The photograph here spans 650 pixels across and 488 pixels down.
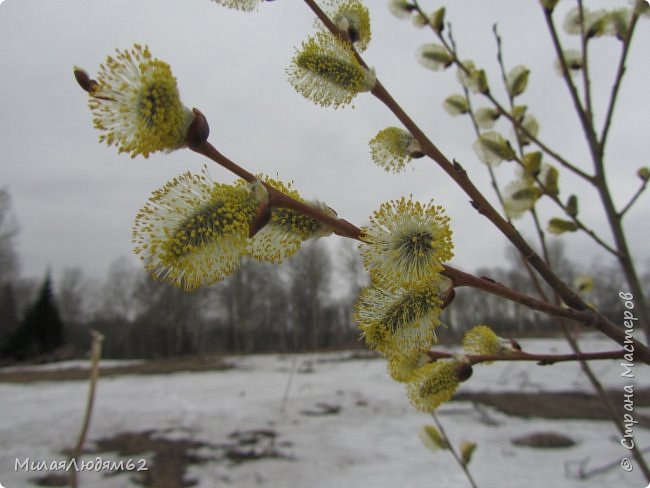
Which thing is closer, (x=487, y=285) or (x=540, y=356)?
(x=487, y=285)

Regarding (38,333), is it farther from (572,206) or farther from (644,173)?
(644,173)

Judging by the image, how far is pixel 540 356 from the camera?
66 centimetres

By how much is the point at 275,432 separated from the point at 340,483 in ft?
6.02

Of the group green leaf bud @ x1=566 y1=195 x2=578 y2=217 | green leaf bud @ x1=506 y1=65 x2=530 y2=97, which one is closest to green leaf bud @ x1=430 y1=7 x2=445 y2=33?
green leaf bud @ x1=506 y1=65 x2=530 y2=97

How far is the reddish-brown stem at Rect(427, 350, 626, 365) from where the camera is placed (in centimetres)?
60

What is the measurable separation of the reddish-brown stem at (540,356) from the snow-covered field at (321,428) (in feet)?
4.68

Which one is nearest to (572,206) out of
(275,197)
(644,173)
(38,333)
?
(644,173)

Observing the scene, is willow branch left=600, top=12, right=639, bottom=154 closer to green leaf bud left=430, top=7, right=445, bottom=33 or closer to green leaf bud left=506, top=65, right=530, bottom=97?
green leaf bud left=506, top=65, right=530, bottom=97

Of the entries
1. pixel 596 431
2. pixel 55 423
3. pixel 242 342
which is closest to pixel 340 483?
pixel 596 431

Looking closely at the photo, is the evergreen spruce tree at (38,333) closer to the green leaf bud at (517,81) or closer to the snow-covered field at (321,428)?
the snow-covered field at (321,428)

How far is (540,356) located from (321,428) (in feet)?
18.4

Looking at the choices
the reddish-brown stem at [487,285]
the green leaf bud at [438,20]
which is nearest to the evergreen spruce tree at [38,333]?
the green leaf bud at [438,20]

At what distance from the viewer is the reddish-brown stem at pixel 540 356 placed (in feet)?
1.96

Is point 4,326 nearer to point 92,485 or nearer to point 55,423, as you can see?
point 55,423
